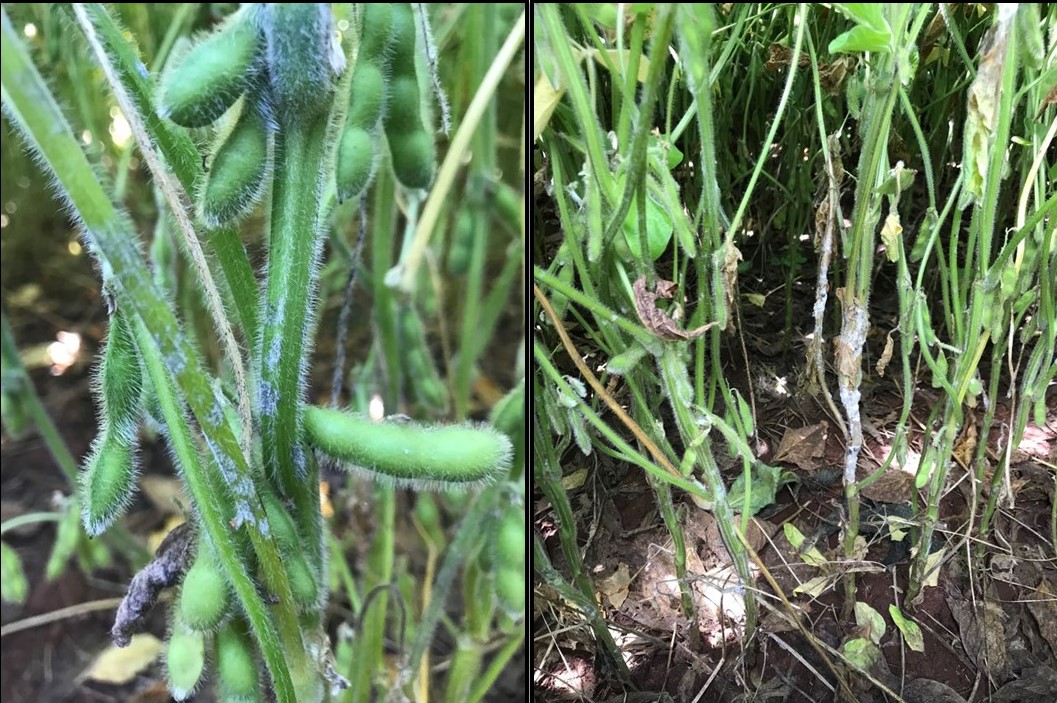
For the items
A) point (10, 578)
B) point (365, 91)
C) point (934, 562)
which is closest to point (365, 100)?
point (365, 91)

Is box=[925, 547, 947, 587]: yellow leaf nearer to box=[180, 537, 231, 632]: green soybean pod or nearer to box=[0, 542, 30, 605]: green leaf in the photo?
box=[180, 537, 231, 632]: green soybean pod

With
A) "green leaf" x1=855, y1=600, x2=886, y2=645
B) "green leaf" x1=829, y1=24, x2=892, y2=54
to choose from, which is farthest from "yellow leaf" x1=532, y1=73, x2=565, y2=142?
"green leaf" x1=855, y1=600, x2=886, y2=645

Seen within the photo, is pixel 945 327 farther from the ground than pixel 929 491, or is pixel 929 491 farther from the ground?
pixel 945 327

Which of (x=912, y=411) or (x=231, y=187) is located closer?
(x=231, y=187)

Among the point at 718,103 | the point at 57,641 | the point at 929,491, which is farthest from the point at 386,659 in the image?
the point at 718,103

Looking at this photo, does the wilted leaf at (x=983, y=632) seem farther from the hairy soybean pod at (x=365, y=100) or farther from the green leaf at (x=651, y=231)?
the hairy soybean pod at (x=365, y=100)

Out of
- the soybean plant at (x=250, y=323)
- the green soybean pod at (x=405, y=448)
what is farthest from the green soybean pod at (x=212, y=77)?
the green soybean pod at (x=405, y=448)

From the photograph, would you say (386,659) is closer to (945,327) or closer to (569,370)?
(569,370)
